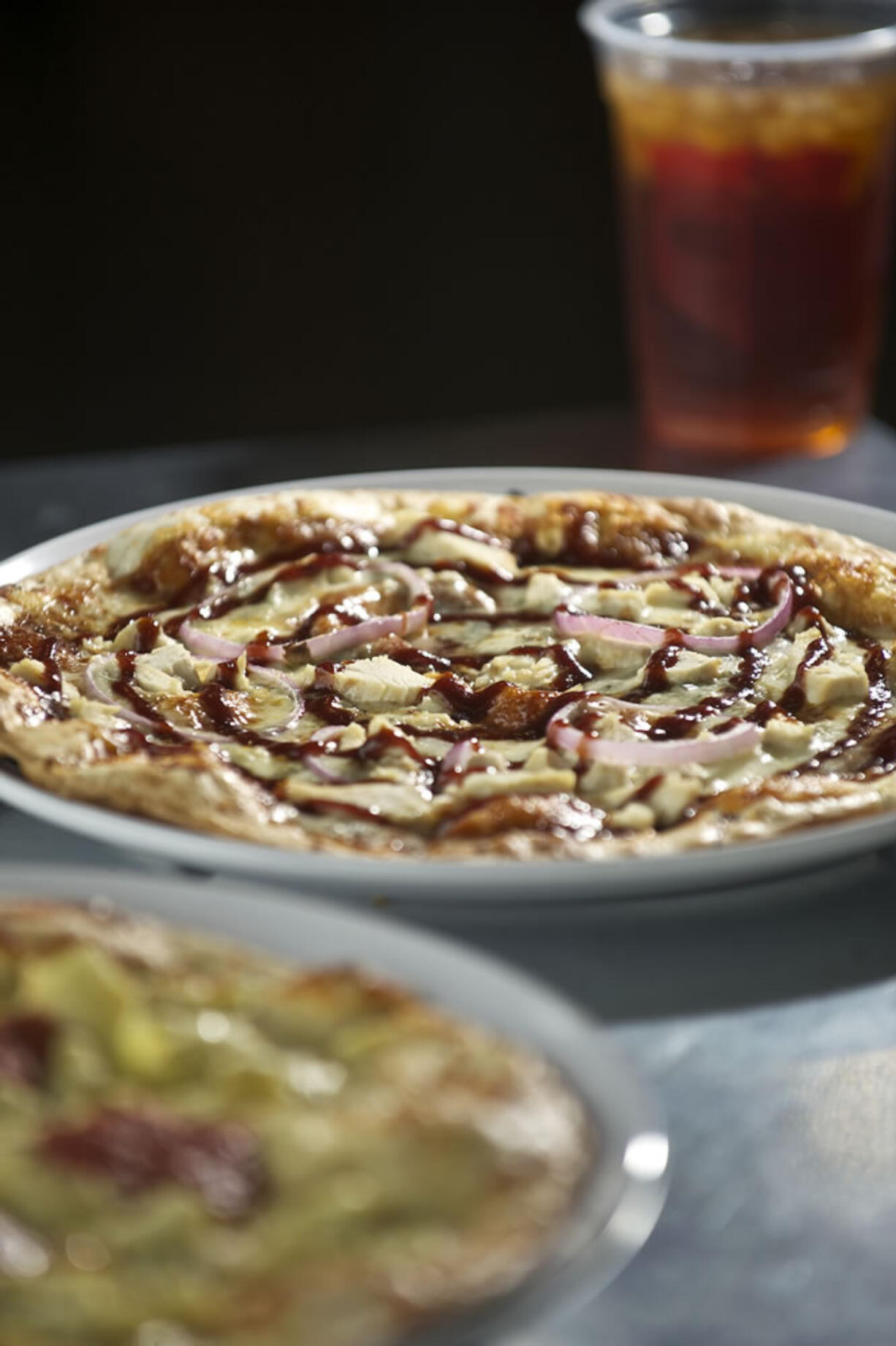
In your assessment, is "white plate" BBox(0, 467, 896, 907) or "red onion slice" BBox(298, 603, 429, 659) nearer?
"white plate" BBox(0, 467, 896, 907)

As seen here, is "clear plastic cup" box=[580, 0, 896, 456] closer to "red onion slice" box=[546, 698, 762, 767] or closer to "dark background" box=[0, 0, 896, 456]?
"red onion slice" box=[546, 698, 762, 767]

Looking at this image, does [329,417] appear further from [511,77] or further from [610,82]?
[610,82]

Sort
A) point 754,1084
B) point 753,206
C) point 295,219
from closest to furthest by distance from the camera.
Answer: point 754,1084, point 753,206, point 295,219

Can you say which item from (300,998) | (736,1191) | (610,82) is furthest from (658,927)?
(610,82)

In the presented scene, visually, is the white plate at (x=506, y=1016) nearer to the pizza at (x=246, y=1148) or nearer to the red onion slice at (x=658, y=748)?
the pizza at (x=246, y=1148)

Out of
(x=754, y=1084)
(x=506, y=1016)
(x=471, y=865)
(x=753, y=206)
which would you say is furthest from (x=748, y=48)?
(x=506, y=1016)

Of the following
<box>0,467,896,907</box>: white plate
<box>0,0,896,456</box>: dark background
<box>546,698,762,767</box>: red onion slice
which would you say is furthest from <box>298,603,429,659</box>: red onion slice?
<box>0,0,896,456</box>: dark background

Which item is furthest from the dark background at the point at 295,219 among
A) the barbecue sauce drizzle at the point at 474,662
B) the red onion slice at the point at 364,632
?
the red onion slice at the point at 364,632

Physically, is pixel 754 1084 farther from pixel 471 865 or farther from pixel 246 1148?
pixel 246 1148
